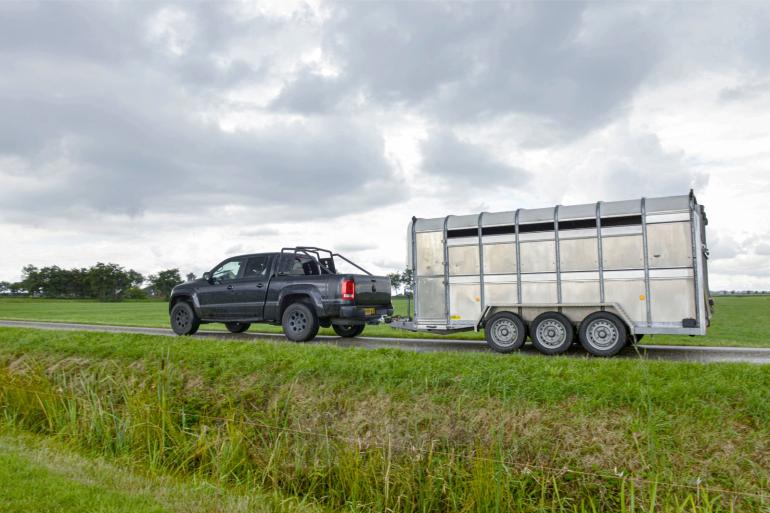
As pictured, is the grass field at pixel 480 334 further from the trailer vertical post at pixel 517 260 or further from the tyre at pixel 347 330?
the trailer vertical post at pixel 517 260

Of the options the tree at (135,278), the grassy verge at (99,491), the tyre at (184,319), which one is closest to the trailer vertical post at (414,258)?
the tyre at (184,319)

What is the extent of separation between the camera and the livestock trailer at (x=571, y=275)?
10.5 meters

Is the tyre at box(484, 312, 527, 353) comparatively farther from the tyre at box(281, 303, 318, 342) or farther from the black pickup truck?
the tyre at box(281, 303, 318, 342)

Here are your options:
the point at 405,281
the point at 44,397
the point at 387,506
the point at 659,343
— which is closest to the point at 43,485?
the point at 387,506

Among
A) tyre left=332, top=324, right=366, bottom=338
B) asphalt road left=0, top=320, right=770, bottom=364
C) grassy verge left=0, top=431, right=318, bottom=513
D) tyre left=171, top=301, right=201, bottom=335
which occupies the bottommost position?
grassy verge left=0, top=431, right=318, bottom=513

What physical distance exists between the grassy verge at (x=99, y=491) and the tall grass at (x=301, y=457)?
510 millimetres

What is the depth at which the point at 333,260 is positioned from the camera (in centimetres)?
1528

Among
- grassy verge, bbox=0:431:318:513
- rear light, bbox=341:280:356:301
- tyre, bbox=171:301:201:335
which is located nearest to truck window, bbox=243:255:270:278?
tyre, bbox=171:301:201:335

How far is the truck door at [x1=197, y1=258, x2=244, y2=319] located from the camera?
14.8 meters

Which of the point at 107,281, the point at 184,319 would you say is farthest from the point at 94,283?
the point at 184,319

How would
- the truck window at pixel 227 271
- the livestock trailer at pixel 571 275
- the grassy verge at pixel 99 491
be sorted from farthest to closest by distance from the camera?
the truck window at pixel 227 271
the livestock trailer at pixel 571 275
the grassy verge at pixel 99 491

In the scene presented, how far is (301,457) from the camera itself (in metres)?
6.77

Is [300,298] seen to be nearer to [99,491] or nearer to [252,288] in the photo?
[252,288]

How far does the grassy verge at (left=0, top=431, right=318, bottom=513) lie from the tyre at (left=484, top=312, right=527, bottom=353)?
21.4 feet
